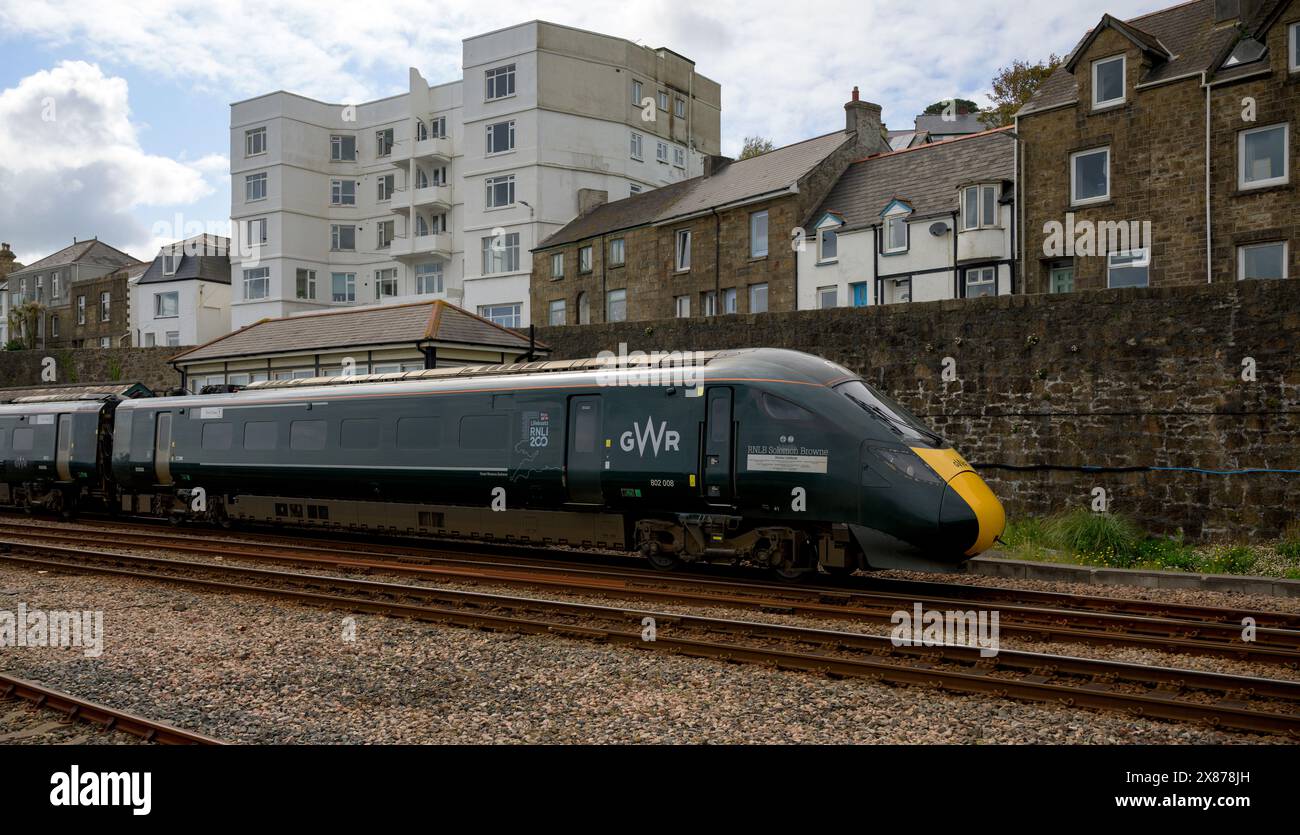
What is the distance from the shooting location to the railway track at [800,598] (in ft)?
31.3

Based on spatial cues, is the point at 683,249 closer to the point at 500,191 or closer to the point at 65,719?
the point at 500,191

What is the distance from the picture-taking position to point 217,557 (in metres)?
16.2

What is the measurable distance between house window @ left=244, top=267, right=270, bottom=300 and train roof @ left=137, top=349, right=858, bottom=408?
110 ft

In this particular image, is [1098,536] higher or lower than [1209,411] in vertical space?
lower

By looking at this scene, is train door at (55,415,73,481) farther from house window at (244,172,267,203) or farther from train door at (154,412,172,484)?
house window at (244,172,267,203)

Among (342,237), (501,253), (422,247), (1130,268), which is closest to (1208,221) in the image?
(1130,268)

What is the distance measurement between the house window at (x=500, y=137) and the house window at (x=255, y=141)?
575 inches

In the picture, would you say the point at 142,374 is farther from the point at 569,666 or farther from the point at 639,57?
the point at 569,666

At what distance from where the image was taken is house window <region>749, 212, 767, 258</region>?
34.1 m

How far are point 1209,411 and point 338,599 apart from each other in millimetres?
13834

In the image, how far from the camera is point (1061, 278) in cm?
2745

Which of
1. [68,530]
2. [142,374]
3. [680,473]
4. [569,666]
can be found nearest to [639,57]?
[142,374]

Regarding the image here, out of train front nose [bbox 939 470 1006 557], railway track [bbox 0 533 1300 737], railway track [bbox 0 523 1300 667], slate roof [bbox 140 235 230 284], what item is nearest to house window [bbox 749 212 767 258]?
railway track [bbox 0 523 1300 667]
